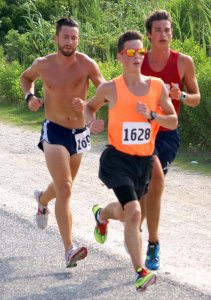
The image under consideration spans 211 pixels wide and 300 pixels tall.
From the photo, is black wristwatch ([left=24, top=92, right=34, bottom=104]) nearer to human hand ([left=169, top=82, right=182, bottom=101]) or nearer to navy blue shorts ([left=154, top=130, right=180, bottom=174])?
navy blue shorts ([left=154, top=130, right=180, bottom=174])

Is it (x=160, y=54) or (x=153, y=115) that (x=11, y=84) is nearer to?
(x=160, y=54)

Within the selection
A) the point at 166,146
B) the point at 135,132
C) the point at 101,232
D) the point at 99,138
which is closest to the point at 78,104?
the point at 166,146

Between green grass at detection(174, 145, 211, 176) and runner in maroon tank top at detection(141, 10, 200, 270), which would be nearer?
runner in maroon tank top at detection(141, 10, 200, 270)

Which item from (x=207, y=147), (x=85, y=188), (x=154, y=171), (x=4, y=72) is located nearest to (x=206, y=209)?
(x=85, y=188)

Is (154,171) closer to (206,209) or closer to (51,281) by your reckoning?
(51,281)

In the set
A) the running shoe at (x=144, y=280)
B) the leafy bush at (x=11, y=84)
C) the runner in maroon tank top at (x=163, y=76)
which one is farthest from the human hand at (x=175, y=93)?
the leafy bush at (x=11, y=84)

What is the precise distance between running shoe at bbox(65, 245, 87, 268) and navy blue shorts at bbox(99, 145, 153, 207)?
0.60 meters

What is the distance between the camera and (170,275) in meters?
7.07

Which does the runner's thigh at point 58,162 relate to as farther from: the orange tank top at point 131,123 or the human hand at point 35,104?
the orange tank top at point 131,123

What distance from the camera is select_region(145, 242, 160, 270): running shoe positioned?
7.32 m

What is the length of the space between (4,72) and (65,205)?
485 inches

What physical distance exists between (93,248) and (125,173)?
49.2 inches

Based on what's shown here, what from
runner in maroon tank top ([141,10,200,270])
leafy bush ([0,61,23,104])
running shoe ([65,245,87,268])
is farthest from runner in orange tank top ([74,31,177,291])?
leafy bush ([0,61,23,104])

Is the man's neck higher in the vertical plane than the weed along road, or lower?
higher
